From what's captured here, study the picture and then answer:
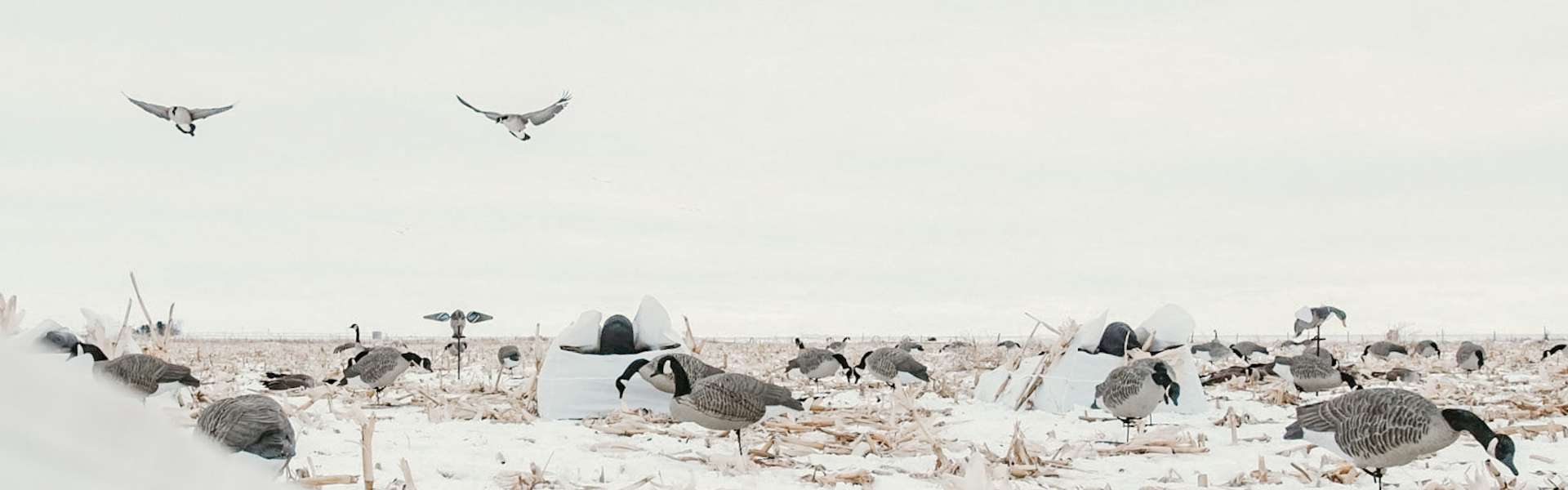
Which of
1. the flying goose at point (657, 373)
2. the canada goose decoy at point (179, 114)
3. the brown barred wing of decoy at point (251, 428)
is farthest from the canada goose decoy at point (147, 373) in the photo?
the canada goose decoy at point (179, 114)

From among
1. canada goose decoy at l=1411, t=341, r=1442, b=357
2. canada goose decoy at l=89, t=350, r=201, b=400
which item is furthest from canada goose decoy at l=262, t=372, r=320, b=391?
canada goose decoy at l=1411, t=341, r=1442, b=357

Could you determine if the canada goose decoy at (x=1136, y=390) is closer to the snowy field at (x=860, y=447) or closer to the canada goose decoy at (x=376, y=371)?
the snowy field at (x=860, y=447)

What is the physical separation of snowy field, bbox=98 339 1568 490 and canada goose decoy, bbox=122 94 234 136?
493 centimetres

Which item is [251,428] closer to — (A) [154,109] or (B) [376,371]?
(B) [376,371]

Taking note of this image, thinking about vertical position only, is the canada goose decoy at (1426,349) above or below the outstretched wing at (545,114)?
below

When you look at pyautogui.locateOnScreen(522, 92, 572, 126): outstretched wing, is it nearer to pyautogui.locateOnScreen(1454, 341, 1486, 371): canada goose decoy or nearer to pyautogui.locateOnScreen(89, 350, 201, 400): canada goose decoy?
pyautogui.locateOnScreen(89, 350, 201, 400): canada goose decoy

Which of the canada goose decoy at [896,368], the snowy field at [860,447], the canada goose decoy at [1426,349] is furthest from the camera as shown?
the canada goose decoy at [1426,349]

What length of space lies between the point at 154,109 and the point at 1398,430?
18428 millimetres

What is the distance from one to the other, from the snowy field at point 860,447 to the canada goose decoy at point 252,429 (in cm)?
31

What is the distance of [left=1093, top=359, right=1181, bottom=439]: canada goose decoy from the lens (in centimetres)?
1102

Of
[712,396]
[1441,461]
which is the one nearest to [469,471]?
[712,396]

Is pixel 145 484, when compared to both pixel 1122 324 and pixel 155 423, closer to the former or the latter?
pixel 155 423

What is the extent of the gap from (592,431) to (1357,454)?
23.9ft

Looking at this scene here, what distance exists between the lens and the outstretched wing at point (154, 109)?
1766 centimetres
